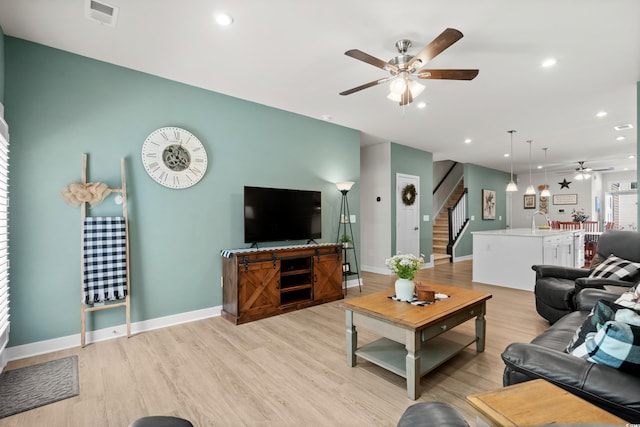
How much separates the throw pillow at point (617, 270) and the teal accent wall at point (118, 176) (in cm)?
376

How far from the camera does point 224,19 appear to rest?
7.94 ft

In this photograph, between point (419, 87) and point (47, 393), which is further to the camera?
point (419, 87)

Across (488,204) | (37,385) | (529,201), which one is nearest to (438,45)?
(37,385)

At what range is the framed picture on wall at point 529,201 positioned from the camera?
35.1 feet

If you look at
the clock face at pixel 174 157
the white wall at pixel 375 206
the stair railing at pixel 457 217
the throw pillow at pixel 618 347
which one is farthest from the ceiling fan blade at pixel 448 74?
the stair railing at pixel 457 217

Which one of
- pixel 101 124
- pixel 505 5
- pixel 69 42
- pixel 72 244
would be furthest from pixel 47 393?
pixel 505 5

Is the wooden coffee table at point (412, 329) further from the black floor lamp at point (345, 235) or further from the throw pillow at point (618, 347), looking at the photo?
the black floor lamp at point (345, 235)

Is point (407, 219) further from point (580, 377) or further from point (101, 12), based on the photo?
point (101, 12)

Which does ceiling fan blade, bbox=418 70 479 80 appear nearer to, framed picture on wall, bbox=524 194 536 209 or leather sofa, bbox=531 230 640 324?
leather sofa, bbox=531 230 640 324

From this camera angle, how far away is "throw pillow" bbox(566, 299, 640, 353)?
1.22m

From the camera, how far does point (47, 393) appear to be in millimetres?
2189

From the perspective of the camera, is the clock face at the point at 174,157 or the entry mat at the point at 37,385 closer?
the entry mat at the point at 37,385

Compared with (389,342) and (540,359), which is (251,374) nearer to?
(389,342)

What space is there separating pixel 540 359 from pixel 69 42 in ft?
13.8
